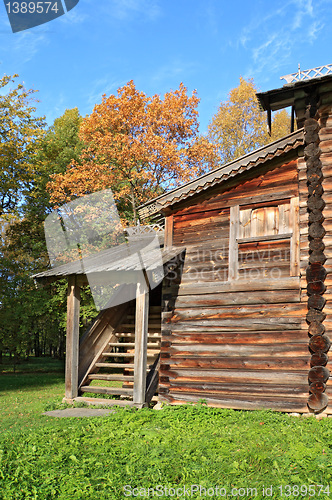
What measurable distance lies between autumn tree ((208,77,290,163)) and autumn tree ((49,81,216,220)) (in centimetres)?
537

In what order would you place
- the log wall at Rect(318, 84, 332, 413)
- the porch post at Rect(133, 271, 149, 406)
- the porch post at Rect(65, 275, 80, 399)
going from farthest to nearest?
1. the porch post at Rect(65, 275, 80, 399)
2. the porch post at Rect(133, 271, 149, 406)
3. the log wall at Rect(318, 84, 332, 413)

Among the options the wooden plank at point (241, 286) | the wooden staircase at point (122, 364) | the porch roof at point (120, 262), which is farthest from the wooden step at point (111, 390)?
the porch roof at point (120, 262)

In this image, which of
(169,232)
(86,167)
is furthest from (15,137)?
(169,232)

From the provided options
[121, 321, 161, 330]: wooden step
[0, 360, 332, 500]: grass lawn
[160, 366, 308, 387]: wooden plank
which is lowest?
[0, 360, 332, 500]: grass lawn

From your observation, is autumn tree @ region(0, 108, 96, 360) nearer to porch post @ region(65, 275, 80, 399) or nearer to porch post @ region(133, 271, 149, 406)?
porch post @ region(65, 275, 80, 399)

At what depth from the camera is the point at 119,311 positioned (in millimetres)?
12258

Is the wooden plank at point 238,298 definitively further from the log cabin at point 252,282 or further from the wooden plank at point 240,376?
the wooden plank at point 240,376

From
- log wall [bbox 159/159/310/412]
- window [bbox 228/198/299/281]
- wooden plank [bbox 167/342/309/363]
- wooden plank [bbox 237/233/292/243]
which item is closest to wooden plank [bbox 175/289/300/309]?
log wall [bbox 159/159/310/412]

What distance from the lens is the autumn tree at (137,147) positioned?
859 inches

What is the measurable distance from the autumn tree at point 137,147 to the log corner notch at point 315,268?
42.5ft

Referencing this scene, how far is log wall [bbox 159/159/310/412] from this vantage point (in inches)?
341

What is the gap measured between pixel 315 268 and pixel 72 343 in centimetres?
618

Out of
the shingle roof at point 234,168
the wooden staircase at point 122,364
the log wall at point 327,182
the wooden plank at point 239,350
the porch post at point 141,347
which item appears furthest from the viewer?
the wooden staircase at point 122,364

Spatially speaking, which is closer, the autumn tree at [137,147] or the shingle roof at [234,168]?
the shingle roof at [234,168]
